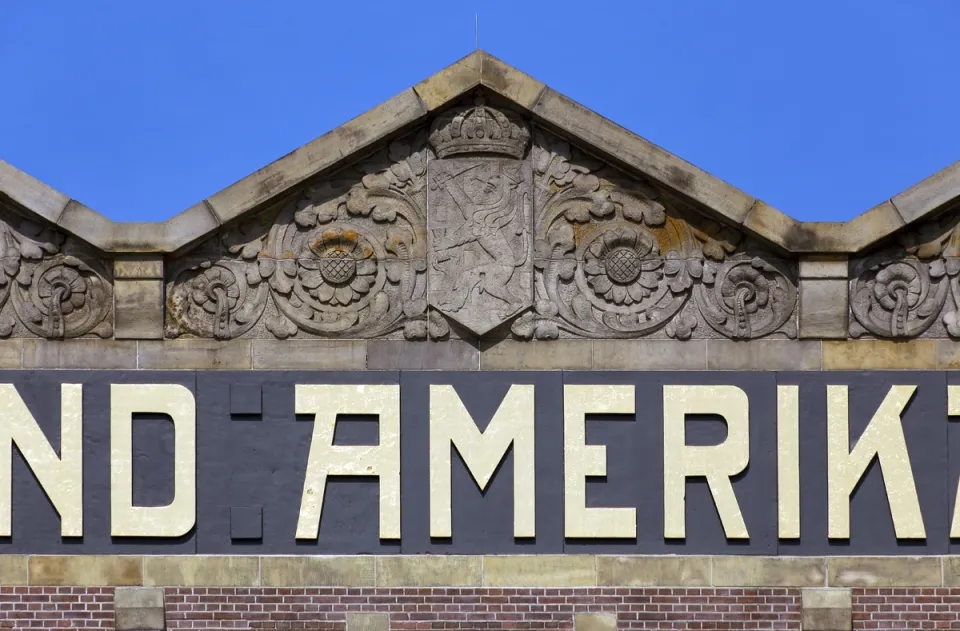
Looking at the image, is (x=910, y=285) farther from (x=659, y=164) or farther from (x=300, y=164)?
(x=300, y=164)

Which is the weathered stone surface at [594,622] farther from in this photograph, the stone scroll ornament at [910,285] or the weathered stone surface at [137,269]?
the weathered stone surface at [137,269]

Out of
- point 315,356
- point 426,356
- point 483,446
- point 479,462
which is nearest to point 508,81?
point 426,356

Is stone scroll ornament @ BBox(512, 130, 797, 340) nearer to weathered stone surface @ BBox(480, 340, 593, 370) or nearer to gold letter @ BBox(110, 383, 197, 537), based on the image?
weathered stone surface @ BBox(480, 340, 593, 370)

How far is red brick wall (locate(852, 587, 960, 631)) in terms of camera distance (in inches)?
588

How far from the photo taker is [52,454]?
49.4 feet

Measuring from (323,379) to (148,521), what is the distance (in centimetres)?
226

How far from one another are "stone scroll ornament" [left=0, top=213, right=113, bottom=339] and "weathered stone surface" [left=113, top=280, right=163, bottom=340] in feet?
0.44

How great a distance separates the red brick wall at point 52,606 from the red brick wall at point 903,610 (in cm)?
755

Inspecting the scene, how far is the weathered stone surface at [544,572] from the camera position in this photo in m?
15.0

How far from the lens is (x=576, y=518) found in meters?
15.0

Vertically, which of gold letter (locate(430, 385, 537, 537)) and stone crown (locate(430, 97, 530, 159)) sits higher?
stone crown (locate(430, 97, 530, 159))

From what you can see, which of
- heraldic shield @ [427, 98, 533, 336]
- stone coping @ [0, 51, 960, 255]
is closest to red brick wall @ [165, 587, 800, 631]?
heraldic shield @ [427, 98, 533, 336]

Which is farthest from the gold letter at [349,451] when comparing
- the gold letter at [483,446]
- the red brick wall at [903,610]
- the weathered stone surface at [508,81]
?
the red brick wall at [903,610]

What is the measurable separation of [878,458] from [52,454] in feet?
27.4
